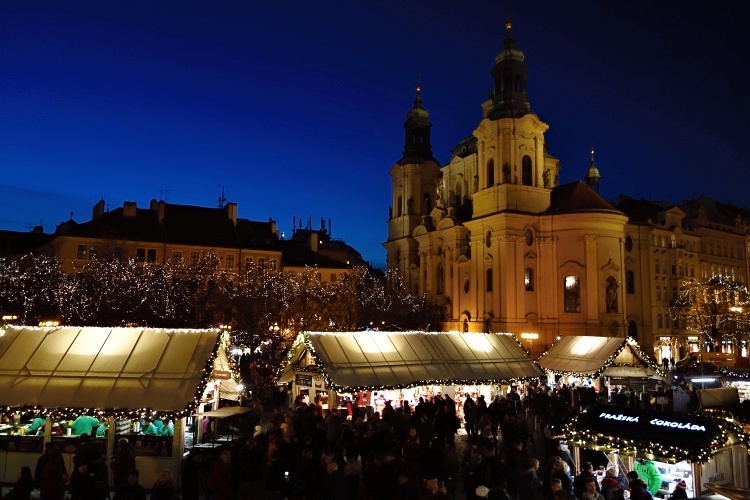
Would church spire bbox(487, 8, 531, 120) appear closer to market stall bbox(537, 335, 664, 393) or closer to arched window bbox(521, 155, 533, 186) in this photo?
arched window bbox(521, 155, 533, 186)

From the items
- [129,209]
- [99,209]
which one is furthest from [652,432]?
[99,209]

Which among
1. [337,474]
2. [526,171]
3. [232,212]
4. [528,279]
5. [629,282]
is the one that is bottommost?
[337,474]

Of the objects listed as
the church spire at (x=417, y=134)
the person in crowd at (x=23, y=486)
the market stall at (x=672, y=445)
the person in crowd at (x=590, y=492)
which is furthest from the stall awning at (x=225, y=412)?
the church spire at (x=417, y=134)

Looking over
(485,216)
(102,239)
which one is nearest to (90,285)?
(102,239)

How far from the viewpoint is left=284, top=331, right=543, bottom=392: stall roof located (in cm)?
1870

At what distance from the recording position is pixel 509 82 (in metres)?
55.3

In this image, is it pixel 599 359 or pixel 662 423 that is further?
pixel 599 359

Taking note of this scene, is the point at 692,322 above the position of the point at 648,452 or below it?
above

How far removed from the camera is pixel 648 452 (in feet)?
38.7

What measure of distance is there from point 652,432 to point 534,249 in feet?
138

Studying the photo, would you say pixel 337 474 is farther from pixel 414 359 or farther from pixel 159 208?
pixel 159 208

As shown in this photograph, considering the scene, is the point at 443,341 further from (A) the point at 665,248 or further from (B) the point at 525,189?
(A) the point at 665,248

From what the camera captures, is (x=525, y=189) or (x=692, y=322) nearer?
(x=525, y=189)

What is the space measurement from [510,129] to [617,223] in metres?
11.0
